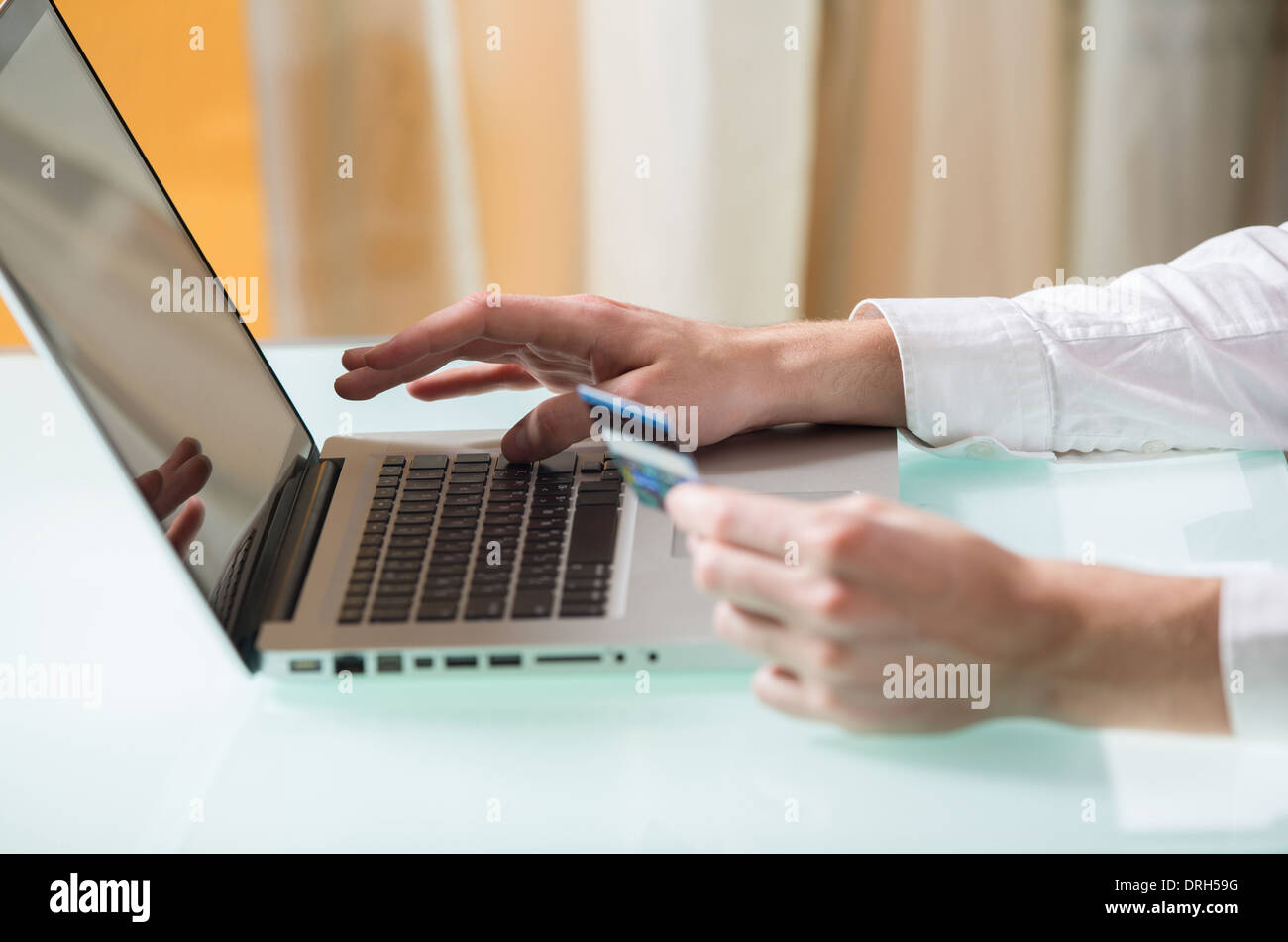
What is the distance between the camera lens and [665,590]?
74 cm

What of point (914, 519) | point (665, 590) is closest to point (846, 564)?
point (914, 519)

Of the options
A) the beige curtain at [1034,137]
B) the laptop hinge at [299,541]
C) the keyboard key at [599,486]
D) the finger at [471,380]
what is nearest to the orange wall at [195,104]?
the beige curtain at [1034,137]

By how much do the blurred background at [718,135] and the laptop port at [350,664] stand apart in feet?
4.31

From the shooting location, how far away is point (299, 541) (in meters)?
0.82

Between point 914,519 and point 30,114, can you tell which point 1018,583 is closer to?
point 914,519

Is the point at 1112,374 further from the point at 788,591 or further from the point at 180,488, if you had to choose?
the point at 180,488

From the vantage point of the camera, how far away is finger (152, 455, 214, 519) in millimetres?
728

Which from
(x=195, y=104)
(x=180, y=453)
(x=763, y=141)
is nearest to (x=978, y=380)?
(x=180, y=453)

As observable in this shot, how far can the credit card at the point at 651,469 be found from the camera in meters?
0.64

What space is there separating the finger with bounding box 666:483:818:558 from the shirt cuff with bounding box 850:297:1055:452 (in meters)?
0.35

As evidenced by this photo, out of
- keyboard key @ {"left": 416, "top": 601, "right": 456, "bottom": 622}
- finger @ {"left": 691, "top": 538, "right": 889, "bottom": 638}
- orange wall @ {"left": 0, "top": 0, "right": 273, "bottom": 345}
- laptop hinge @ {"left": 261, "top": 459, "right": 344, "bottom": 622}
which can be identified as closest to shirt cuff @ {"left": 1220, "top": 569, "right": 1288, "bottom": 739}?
finger @ {"left": 691, "top": 538, "right": 889, "bottom": 638}

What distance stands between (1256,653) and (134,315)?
0.70 m

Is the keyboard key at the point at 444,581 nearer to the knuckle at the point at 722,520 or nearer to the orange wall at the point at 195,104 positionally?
the knuckle at the point at 722,520

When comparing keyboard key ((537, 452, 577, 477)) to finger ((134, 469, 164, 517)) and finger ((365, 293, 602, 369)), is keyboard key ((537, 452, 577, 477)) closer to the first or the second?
finger ((365, 293, 602, 369))
